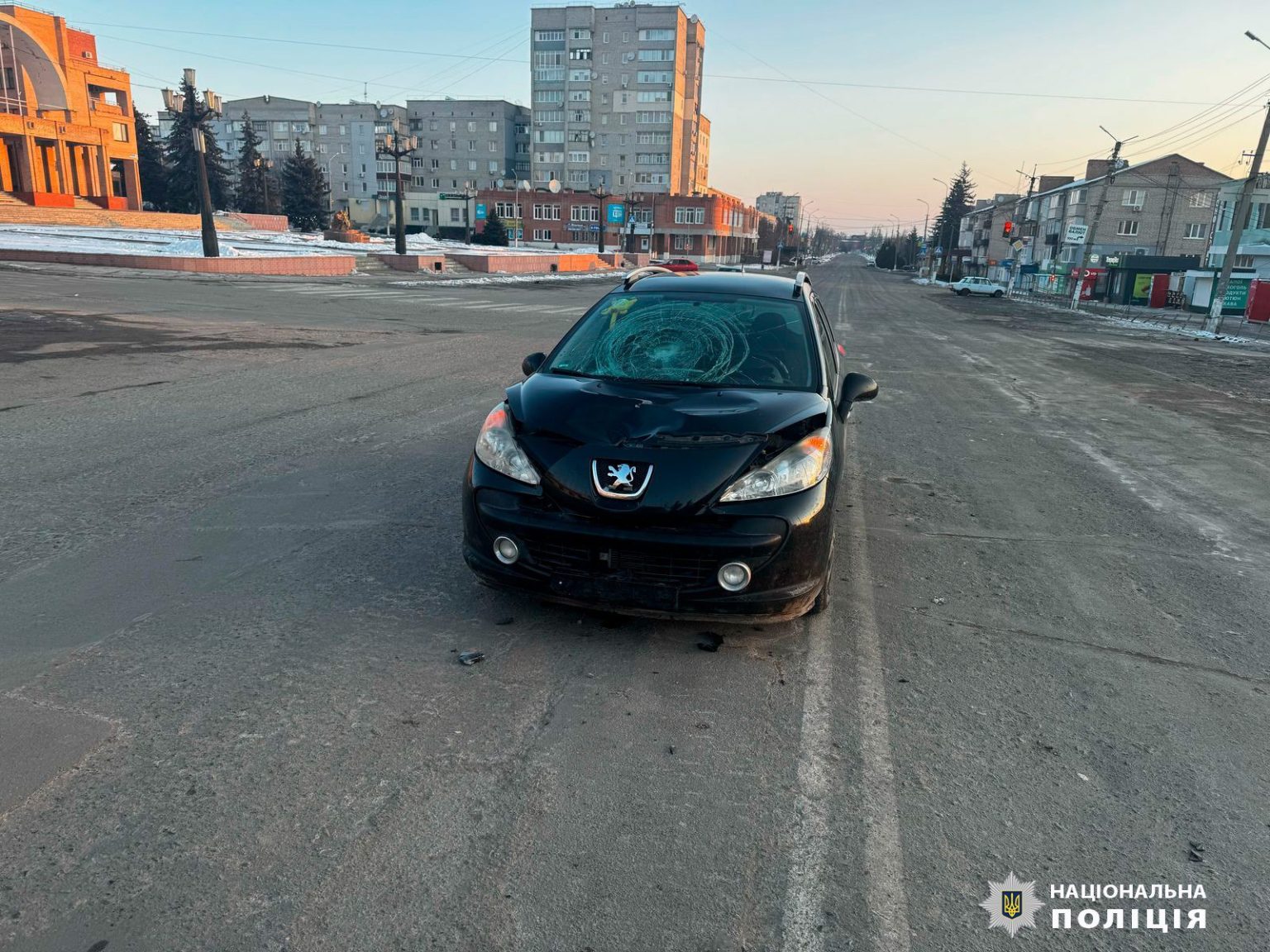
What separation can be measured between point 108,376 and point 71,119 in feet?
190

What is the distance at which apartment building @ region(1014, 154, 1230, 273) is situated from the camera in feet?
224

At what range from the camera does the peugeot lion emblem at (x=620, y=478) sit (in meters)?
3.54

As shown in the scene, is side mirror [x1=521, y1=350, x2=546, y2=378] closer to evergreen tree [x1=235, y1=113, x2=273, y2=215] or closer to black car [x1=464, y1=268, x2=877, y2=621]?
black car [x1=464, y1=268, x2=877, y2=621]

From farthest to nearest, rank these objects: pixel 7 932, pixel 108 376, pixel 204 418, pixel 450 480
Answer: pixel 108 376 < pixel 204 418 < pixel 450 480 < pixel 7 932

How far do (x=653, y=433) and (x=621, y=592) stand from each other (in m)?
0.74

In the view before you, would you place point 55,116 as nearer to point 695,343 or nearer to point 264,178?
point 264,178

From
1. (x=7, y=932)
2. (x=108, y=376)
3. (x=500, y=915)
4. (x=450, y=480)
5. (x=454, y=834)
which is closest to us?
(x=7, y=932)

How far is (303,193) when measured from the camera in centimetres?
7806

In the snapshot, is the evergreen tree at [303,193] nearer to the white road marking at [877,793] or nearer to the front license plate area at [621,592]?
the front license plate area at [621,592]

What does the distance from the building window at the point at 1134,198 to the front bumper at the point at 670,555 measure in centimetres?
8132

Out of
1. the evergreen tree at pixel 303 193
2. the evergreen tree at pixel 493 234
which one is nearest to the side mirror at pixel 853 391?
the evergreen tree at pixel 493 234

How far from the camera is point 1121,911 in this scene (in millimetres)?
2396

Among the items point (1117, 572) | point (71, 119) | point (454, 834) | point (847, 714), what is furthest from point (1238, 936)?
point (71, 119)

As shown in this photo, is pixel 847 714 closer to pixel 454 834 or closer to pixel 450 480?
pixel 454 834
